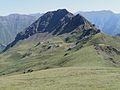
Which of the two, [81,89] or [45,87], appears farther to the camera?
[45,87]

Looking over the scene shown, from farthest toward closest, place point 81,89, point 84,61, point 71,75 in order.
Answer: point 84,61
point 71,75
point 81,89

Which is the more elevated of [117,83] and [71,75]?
[117,83]

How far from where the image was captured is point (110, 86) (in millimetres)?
59406

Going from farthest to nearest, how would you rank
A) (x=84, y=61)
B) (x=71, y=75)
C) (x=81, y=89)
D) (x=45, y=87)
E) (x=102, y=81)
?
(x=84, y=61) < (x=71, y=75) < (x=102, y=81) < (x=45, y=87) < (x=81, y=89)

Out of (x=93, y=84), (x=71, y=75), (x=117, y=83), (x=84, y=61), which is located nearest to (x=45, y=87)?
(x=93, y=84)

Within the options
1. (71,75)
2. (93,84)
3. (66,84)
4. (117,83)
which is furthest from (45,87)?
(71,75)

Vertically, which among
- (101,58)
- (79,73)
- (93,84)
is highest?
(93,84)

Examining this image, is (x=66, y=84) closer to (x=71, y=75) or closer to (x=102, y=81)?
(x=102, y=81)

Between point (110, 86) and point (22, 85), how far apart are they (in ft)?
63.4

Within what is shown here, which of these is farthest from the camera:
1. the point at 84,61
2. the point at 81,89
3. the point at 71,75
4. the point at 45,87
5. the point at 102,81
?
the point at 84,61

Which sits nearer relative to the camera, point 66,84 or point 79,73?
point 66,84

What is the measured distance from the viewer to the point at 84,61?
16912cm

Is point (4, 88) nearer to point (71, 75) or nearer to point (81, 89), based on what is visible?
point (81, 89)

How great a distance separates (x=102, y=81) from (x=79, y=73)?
1657 cm
